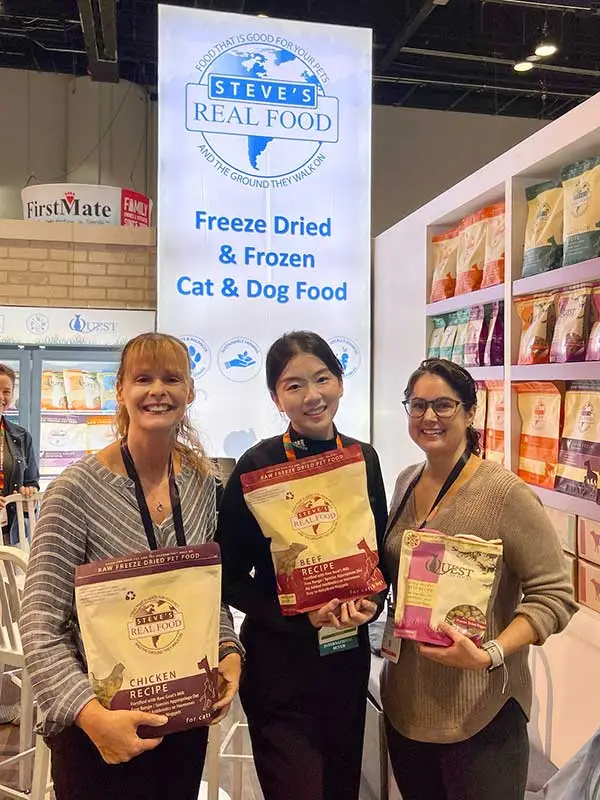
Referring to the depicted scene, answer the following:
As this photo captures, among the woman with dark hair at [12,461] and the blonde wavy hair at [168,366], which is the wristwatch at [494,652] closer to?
the blonde wavy hair at [168,366]

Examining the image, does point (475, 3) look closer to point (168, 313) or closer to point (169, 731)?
point (168, 313)

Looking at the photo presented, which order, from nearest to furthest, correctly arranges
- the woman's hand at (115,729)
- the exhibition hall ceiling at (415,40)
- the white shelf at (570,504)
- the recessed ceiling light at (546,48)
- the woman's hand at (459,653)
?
the woman's hand at (115,729), the woman's hand at (459,653), the white shelf at (570,504), the exhibition hall ceiling at (415,40), the recessed ceiling light at (546,48)

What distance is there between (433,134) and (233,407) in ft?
18.0

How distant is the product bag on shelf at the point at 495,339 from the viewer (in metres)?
3.03

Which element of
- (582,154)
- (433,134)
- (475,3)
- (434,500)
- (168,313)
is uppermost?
(475,3)

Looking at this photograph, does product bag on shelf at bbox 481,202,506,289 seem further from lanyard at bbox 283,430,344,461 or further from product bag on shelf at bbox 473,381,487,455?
lanyard at bbox 283,430,344,461

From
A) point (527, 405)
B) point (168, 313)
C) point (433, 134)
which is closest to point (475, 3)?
point (433, 134)

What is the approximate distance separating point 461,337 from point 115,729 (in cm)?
259

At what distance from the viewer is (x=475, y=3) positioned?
672 cm

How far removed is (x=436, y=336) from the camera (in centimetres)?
378

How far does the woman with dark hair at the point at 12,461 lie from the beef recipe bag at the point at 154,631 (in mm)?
2827

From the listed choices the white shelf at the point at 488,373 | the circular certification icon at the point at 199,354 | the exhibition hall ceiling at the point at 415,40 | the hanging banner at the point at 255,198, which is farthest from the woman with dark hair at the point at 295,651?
the exhibition hall ceiling at the point at 415,40

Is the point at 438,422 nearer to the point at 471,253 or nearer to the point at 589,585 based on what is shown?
the point at 589,585

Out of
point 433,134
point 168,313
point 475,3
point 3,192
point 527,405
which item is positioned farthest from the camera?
point 433,134
